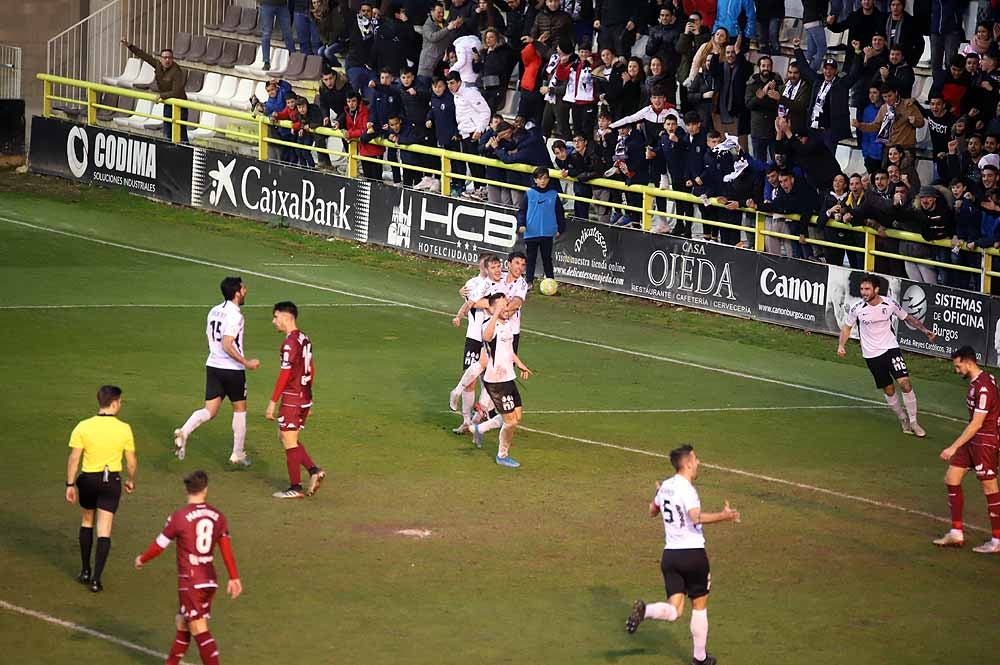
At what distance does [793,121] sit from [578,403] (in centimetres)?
788

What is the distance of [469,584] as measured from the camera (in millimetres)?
14867

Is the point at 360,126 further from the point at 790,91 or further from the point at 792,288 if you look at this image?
the point at 792,288

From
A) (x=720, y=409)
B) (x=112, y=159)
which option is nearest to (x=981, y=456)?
(x=720, y=409)

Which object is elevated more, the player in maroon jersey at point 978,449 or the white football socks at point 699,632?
the player in maroon jersey at point 978,449

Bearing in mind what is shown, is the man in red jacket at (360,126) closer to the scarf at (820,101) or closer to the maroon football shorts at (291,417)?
the scarf at (820,101)

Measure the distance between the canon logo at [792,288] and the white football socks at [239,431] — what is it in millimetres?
11763

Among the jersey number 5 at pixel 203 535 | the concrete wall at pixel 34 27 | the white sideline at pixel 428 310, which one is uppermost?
the concrete wall at pixel 34 27

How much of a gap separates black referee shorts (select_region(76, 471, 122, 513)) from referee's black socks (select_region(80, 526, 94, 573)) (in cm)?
28

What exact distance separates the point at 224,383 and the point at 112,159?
1979 centimetres

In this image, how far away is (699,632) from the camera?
12820 millimetres

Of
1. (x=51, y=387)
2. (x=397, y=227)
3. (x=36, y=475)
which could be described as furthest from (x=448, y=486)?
(x=397, y=227)

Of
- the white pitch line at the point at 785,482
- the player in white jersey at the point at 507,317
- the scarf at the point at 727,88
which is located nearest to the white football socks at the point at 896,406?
the white pitch line at the point at 785,482

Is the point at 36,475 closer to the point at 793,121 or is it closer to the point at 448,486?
the point at 448,486

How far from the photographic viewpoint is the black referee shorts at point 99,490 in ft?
45.7
